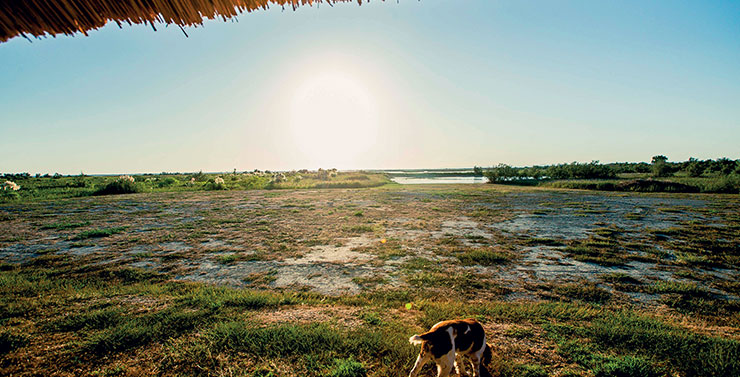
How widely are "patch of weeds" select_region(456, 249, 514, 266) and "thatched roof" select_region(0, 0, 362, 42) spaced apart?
5536 millimetres

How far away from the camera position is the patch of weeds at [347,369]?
8.13 ft

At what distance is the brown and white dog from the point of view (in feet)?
6.68

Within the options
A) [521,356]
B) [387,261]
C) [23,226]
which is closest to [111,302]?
[387,261]

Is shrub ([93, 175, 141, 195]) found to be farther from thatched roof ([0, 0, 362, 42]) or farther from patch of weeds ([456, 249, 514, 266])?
patch of weeds ([456, 249, 514, 266])

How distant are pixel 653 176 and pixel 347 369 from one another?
1961 inches

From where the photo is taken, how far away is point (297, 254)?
22.1 feet

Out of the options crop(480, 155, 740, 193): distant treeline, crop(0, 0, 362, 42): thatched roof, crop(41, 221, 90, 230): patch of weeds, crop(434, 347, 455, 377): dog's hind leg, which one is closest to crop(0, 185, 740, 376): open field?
crop(434, 347, 455, 377): dog's hind leg

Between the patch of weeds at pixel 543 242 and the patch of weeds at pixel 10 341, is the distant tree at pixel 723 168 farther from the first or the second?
the patch of weeds at pixel 10 341

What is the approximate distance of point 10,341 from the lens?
9.56ft

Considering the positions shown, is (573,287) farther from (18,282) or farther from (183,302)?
(18,282)

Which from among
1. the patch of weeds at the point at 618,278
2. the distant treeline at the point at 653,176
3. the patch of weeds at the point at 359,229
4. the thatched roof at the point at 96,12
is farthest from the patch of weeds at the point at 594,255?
the distant treeline at the point at 653,176

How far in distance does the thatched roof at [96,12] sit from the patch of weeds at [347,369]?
11.7 ft

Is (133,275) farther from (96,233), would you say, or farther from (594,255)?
(594,255)

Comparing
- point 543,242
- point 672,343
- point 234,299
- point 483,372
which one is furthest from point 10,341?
point 543,242
